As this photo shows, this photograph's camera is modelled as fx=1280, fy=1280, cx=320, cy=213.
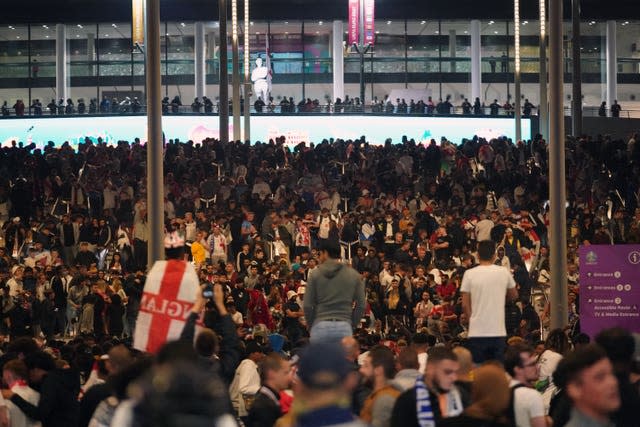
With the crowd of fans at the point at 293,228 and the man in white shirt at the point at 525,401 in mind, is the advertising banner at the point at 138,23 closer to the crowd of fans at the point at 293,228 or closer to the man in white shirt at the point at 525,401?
the crowd of fans at the point at 293,228

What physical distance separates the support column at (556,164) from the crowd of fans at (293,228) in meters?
0.98

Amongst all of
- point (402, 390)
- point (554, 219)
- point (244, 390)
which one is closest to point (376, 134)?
point (554, 219)

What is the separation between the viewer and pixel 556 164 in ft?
61.0

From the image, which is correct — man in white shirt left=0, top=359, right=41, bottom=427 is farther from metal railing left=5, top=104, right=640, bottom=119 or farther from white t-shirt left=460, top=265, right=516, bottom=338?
metal railing left=5, top=104, right=640, bottom=119

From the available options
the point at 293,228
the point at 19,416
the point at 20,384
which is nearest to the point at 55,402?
the point at 19,416

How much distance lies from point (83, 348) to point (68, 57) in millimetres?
56215

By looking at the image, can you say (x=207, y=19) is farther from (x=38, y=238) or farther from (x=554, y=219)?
(x=554, y=219)

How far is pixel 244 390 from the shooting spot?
42.3ft

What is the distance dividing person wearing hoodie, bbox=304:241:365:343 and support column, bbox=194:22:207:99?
53.3 metres

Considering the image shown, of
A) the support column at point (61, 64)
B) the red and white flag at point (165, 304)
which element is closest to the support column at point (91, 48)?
the support column at point (61, 64)

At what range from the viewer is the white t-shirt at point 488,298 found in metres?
11.6

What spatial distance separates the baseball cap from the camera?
5.79m

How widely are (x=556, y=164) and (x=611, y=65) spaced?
5110 cm

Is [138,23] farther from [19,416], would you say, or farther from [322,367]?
[322,367]
